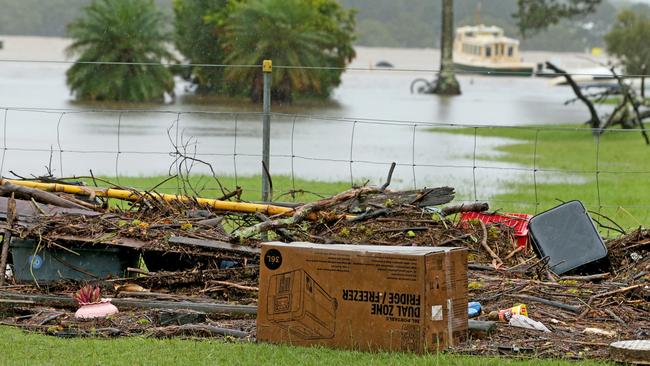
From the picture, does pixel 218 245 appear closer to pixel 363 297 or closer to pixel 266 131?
pixel 363 297

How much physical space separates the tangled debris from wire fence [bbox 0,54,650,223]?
298 cm

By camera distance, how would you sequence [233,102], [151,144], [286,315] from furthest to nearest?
[233,102], [151,144], [286,315]

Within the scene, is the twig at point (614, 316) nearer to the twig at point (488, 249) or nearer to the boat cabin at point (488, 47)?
the twig at point (488, 249)

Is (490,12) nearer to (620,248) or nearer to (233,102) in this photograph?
(233,102)

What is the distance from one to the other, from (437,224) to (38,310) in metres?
3.17

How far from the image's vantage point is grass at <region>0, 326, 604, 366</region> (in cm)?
687

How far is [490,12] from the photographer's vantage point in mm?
195250

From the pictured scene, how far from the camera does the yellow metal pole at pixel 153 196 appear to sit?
1008cm

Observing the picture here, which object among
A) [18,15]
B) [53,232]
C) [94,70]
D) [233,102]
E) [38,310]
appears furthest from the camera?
[18,15]

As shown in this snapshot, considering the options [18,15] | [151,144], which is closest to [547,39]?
[18,15]

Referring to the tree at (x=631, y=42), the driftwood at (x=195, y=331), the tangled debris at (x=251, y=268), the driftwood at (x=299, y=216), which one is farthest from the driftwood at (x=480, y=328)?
the tree at (x=631, y=42)

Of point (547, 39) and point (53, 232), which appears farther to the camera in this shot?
point (547, 39)

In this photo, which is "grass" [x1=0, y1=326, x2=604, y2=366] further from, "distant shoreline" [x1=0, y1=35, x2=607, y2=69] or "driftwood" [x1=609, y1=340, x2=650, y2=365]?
"distant shoreline" [x1=0, y1=35, x2=607, y2=69]

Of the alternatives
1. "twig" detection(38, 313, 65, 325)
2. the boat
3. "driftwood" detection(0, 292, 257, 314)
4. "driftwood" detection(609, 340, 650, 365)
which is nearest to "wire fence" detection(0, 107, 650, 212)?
"driftwood" detection(0, 292, 257, 314)
